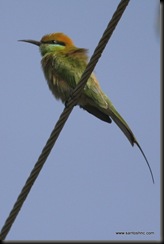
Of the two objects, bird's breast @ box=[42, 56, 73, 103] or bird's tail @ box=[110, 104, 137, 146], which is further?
bird's breast @ box=[42, 56, 73, 103]

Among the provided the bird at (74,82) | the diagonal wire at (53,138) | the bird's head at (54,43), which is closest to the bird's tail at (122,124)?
the bird at (74,82)

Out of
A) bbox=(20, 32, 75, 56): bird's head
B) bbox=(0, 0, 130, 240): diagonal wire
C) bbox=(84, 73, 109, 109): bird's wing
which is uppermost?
bbox=(20, 32, 75, 56): bird's head

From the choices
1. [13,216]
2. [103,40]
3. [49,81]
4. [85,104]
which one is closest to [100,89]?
[85,104]

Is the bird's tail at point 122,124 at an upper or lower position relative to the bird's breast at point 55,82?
lower

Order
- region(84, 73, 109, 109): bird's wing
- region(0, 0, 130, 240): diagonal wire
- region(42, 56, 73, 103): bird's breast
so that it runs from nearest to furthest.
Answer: region(0, 0, 130, 240): diagonal wire < region(84, 73, 109, 109): bird's wing < region(42, 56, 73, 103): bird's breast

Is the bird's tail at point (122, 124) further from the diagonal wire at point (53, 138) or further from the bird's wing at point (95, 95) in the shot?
the diagonal wire at point (53, 138)

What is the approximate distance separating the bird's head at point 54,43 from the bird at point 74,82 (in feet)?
0.08

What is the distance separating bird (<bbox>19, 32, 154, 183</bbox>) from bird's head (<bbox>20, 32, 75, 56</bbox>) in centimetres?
2

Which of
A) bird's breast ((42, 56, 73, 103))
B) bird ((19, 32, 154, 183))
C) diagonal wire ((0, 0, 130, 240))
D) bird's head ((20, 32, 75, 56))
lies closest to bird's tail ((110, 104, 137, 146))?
bird ((19, 32, 154, 183))

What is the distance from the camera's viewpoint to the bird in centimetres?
312

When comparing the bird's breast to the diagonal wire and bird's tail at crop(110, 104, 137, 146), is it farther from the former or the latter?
the diagonal wire

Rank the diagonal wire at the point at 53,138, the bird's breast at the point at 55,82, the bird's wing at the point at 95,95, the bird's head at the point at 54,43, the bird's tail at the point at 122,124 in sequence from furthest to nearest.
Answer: the bird's head at the point at 54,43 < the bird's breast at the point at 55,82 < the bird's wing at the point at 95,95 < the bird's tail at the point at 122,124 < the diagonal wire at the point at 53,138

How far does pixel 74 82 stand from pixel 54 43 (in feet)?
1.50

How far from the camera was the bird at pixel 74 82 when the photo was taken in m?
3.12
